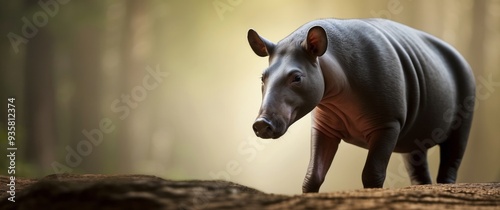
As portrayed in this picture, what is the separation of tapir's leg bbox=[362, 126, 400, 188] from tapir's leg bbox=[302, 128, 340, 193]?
11.0 inches

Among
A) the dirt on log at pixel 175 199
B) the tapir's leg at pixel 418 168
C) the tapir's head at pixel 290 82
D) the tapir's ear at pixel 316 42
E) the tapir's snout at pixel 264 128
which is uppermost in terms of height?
the tapir's ear at pixel 316 42

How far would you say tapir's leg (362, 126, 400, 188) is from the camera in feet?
9.63

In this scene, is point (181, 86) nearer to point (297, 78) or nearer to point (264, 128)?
point (297, 78)

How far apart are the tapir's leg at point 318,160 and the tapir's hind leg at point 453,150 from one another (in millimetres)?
942

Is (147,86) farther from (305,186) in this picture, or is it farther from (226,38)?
(305,186)

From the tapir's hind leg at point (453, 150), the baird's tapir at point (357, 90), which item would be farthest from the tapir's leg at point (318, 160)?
the tapir's hind leg at point (453, 150)

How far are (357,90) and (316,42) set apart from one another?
0.37 metres

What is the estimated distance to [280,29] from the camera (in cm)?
536

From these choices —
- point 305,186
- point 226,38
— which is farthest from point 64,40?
point 305,186

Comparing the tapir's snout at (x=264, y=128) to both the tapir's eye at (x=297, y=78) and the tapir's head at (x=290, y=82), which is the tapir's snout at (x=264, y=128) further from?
the tapir's eye at (x=297, y=78)

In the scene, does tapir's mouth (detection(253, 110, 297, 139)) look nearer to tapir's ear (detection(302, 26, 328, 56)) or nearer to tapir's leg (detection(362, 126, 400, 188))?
tapir's ear (detection(302, 26, 328, 56))

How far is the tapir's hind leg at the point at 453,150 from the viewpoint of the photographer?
375cm

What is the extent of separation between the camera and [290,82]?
8.89 ft

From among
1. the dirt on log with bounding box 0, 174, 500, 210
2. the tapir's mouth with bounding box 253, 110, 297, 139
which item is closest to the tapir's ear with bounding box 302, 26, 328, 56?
the tapir's mouth with bounding box 253, 110, 297, 139
